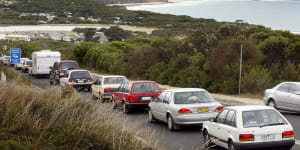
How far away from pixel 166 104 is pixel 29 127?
7547 mm

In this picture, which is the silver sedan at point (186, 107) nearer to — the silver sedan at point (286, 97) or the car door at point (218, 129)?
the car door at point (218, 129)

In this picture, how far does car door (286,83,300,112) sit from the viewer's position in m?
18.4

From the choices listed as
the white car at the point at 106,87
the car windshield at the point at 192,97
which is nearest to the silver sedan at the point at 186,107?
the car windshield at the point at 192,97

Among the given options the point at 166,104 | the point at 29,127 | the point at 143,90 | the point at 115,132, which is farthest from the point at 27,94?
the point at 143,90

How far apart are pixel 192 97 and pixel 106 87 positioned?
392 inches

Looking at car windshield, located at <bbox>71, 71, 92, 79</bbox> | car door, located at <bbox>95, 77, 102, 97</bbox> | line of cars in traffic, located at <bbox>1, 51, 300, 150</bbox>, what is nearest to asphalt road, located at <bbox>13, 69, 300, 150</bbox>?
line of cars in traffic, located at <bbox>1, 51, 300, 150</bbox>

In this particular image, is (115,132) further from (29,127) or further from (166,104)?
(166,104)

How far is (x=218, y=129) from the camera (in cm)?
1129

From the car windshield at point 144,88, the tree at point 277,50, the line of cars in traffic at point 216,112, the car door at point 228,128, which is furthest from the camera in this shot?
the tree at point 277,50

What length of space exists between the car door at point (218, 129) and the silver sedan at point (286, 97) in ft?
26.0

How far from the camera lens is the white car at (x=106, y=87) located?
79.0 ft

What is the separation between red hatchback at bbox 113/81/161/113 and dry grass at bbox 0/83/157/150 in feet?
28.4

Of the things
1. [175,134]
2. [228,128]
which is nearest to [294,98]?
[175,134]

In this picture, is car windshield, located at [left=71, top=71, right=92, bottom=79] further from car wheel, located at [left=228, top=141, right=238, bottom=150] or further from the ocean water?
car wheel, located at [left=228, top=141, right=238, bottom=150]
